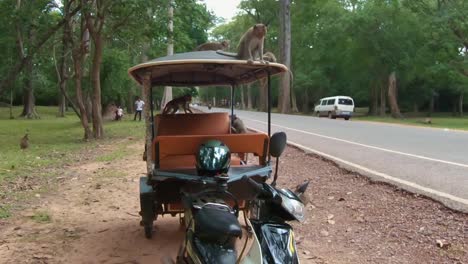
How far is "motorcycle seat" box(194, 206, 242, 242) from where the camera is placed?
3.20 metres

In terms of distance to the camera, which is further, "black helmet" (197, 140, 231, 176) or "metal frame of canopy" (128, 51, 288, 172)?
"metal frame of canopy" (128, 51, 288, 172)

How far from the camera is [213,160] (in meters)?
4.64

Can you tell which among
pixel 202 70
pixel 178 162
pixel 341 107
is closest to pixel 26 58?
pixel 202 70

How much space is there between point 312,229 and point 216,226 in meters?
3.57

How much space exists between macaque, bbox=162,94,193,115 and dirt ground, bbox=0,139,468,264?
163 cm

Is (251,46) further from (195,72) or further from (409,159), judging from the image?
(409,159)

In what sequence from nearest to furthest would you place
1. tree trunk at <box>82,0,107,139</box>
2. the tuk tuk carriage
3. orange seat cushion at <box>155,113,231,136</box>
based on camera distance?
1. the tuk tuk carriage
2. orange seat cushion at <box>155,113,231,136</box>
3. tree trunk at <box>82,0,107,139</box>

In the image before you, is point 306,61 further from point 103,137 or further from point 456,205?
point 456,205

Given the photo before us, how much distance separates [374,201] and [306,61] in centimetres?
4952

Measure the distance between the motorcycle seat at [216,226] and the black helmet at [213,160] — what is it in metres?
1.23

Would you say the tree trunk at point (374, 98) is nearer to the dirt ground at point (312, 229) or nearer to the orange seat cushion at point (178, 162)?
the dirt ground at point (312, 229)

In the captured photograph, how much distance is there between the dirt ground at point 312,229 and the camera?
5512 mm

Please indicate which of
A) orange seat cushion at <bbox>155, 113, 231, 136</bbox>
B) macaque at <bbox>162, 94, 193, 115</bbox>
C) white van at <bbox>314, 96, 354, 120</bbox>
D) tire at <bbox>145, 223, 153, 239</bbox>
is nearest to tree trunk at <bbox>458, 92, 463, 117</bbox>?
white van at <bbox>314, 96, 354, 120</bbox>

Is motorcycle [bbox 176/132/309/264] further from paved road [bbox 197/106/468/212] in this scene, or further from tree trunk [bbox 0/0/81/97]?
tree trunk [bbox 0/0/81/97]
